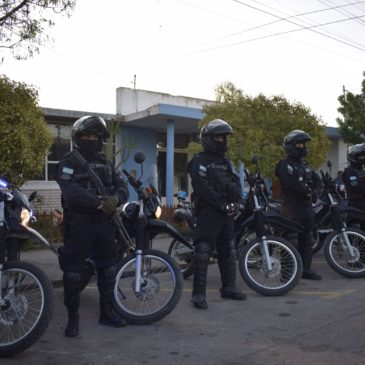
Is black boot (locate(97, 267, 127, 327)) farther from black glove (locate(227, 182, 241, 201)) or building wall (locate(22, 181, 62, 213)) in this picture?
building wall (locate(22, 181, 62, 213))

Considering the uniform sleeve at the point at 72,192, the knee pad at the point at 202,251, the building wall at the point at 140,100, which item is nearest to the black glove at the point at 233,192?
the knee pad at the point at 202,251

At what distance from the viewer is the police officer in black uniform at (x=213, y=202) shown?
5551 millimetres

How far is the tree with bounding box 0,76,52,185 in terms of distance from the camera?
9.60 m

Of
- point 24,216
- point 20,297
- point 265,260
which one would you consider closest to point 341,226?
point 265,260

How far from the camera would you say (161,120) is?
680 inches

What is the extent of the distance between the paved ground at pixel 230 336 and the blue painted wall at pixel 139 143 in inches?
476

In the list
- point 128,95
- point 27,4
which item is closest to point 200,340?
point 27,4

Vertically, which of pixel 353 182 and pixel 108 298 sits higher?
pixel 353 182

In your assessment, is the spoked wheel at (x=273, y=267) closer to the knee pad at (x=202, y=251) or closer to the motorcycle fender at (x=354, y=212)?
the knee pad at (x=202, y=251)

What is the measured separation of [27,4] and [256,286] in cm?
534

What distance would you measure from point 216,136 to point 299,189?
66.7 inches

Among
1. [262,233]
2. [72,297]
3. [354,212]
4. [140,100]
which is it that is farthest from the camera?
[140,100]

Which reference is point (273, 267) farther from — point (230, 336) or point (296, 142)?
point (296, 142)

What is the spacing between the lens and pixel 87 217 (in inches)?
181
